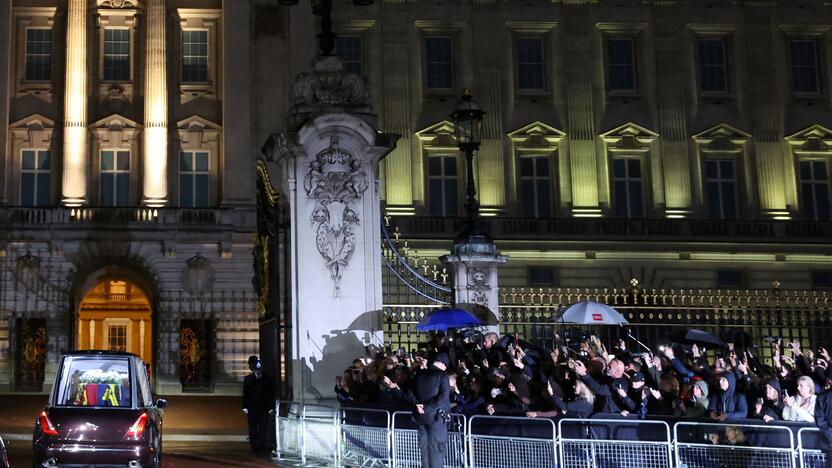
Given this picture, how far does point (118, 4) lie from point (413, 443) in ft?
127

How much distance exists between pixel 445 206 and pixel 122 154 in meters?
13.2

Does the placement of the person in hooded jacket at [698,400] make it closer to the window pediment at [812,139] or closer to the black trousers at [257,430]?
the black trousers at [257,430]

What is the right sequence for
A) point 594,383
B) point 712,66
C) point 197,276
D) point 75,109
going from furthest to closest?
point 712,66, point 75,109, point 197,276, point 594,383

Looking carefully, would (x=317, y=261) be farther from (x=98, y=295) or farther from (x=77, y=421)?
(x=98, y=295)

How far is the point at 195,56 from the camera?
5078 centimetres

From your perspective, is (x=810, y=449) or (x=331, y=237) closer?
(x=810, y=449)

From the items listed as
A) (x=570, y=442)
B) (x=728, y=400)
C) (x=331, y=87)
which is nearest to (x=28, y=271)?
(x=331, y=87)

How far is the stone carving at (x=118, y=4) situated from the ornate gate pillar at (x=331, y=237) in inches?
1344

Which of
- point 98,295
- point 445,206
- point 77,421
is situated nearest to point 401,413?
point 77,421

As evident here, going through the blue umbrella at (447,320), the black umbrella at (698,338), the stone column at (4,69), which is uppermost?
the stone column at (4,69)

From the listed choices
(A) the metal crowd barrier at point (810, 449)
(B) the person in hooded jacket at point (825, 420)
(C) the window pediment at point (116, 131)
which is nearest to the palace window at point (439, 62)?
(C) the window pediment at point (116, 131)

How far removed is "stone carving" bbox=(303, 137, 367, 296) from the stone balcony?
2880 centimetres

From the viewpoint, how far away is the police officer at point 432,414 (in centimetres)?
1459

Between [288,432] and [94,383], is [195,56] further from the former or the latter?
[94,383]
